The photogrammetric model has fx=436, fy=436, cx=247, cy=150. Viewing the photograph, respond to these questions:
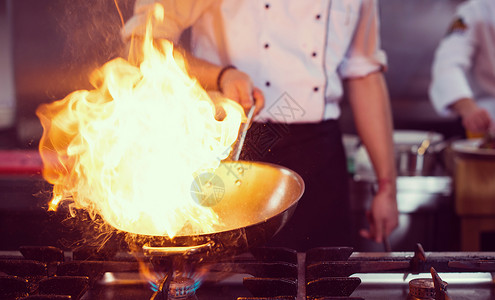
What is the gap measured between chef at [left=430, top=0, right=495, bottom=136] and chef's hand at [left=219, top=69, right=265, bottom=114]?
1711mm

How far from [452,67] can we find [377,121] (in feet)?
4.46

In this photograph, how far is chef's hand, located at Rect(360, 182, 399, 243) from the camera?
1.37 metres

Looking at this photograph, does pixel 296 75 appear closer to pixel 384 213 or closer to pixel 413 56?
pixel 384 213

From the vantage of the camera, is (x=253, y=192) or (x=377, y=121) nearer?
(x=253, y=192)

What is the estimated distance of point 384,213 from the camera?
1371 mm

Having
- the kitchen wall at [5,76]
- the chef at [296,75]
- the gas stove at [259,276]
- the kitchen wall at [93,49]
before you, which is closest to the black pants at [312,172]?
the chef at [296,75]

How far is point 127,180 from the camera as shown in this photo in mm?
1021

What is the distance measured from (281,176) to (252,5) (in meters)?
0.55

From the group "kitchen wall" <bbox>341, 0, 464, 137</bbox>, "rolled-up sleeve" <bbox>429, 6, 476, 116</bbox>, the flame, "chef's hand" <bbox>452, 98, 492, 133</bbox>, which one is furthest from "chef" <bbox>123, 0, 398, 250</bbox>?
"kitchen wall" <bbox>341, 0, 464, 137</bbox>

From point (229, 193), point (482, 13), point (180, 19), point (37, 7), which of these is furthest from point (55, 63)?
point (482, 13)

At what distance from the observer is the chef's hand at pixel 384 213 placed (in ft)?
4.51

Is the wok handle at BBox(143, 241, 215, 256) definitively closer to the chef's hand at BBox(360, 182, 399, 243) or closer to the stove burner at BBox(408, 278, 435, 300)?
the stove burner at BBox(408, 278, 435, 300)

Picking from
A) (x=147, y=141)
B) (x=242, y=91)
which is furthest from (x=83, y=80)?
(x=242, y=91)

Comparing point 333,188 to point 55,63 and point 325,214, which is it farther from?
point 55,63
